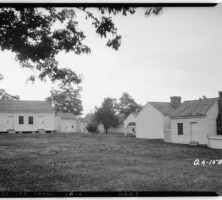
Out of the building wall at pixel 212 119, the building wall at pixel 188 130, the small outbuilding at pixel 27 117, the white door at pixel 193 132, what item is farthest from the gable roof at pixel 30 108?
the building wall at pixel 212 119

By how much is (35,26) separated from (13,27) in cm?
53

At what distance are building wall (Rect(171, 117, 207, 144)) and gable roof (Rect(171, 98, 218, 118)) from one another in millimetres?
339

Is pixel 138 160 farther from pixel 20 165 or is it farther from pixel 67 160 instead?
pixel 20 165

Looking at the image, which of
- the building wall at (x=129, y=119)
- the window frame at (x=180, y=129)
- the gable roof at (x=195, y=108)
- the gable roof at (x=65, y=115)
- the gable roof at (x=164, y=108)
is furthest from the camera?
the building wall at (x=129, y=119)

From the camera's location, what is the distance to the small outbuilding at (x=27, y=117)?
20.7 metres

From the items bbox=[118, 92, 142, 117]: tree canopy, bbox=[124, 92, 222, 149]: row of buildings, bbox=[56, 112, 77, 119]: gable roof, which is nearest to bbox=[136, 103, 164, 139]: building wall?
bbox=[124, 92, 222, 149]: row of buildings

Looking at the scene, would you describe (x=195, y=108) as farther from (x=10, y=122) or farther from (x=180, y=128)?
(x=10, y=122)

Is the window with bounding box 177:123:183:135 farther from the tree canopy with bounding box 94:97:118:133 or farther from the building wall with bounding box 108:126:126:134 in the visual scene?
the building wall with bounding box 108:126:126:134

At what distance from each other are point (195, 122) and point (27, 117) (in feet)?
45.6

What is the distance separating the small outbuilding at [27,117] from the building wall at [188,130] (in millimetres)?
10739

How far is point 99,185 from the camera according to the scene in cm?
638

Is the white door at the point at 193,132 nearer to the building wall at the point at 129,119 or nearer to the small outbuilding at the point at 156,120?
the small outbuilding at the point at 156,120

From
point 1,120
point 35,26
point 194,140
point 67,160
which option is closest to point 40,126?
point 1,120

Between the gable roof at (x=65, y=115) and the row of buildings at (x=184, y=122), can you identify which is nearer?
the row of buildings at (x=184, y=122)
